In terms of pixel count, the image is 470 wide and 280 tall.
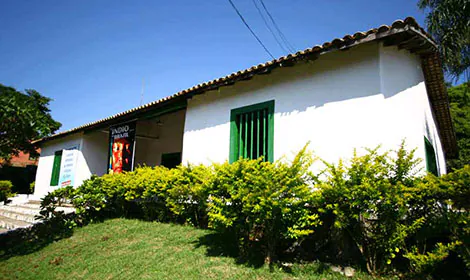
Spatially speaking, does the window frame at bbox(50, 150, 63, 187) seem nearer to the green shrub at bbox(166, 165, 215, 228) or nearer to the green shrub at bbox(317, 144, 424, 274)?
the green shrub at bbox(166, 165, 215, 228)

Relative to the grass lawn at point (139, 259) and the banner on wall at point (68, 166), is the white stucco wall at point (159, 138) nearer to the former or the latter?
the banner on wall at point (68, 166)

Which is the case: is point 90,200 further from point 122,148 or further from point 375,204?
point 375,204

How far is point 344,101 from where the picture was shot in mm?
5164

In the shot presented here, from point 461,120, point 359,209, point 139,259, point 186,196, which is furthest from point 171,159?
point 461,120

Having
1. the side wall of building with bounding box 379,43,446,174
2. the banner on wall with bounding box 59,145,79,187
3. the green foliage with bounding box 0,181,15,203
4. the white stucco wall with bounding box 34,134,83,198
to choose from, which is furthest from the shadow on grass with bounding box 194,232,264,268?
the green foliage with bounding box 0,181,15,203

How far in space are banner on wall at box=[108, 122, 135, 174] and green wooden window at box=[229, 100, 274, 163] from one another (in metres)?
4.21

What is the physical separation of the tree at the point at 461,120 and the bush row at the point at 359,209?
14.2 meters

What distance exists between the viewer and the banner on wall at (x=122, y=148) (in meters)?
9.38

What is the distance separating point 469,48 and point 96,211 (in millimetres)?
14047

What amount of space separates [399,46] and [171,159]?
9.14 metres

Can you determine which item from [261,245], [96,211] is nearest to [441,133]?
[261,245]

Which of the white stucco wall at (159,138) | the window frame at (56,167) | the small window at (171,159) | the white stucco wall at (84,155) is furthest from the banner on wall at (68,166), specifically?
the small window at (171,159)

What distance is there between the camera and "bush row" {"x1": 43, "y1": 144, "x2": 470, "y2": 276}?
3.08 m

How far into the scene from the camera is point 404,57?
5.67 m
